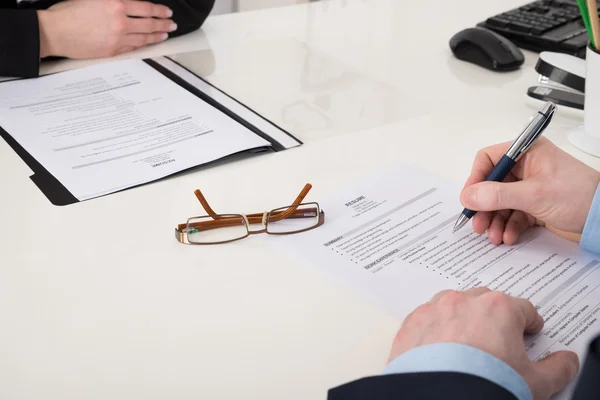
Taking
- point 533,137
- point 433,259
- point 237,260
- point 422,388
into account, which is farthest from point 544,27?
point 422,388

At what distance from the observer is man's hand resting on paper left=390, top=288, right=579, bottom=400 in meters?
0.59

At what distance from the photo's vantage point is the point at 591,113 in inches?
40.8

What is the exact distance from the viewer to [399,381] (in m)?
0.56

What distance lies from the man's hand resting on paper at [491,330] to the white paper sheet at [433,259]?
31mm

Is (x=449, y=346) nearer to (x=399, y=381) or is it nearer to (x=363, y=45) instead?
(x=399, y=381)

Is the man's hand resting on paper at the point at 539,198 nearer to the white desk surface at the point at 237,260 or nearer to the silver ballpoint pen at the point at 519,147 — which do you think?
the silver ballpoint pen at the point at 519,147

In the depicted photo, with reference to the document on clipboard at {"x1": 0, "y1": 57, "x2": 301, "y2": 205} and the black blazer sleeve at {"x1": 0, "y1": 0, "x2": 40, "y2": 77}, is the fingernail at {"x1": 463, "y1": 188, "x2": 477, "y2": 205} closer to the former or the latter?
the document on clipboard at {"x1": 0, "y1": 57, "x2": 301, "y2": 205}

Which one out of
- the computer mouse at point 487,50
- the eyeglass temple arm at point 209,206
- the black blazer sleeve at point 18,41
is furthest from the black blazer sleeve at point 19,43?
the computer mouse at point 487,50

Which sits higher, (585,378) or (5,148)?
(585,378)

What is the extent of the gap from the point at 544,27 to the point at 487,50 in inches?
7.3

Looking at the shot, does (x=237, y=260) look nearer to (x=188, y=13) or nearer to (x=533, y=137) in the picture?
(x=533, y=137)

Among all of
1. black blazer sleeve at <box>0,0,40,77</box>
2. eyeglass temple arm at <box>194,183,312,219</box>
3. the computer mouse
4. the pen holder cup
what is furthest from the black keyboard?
black blazer sleeve at <box>0,0,40,77</box>

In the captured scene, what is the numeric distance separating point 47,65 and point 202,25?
14.6 inches

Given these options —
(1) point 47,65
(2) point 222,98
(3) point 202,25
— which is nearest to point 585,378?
(2) point 222,98
